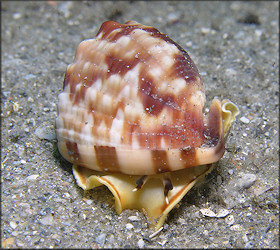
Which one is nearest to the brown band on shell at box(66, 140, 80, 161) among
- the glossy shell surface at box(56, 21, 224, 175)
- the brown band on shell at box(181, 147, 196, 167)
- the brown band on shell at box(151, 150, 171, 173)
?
the glossy shell surface at box(56, 21, 224, 175)

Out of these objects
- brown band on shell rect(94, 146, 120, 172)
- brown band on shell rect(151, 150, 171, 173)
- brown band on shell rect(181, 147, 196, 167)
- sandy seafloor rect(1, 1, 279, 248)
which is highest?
brown band on shell rect(181, 147, 196, 167)

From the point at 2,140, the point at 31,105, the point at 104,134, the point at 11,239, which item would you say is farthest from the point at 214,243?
the point at 31,105

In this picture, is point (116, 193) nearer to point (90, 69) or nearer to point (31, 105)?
point (90, 69)

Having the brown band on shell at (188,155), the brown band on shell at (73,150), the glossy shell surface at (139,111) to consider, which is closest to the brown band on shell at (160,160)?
the glossy shell surface at (139,111)

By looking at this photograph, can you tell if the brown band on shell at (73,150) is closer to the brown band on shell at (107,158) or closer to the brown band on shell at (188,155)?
the brown band on shell at (107,158)

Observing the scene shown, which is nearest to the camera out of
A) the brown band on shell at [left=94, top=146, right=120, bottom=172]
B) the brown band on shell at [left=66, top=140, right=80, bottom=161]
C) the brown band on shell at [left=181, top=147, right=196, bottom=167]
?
the brown band on shell at [left=181, top=147, right=196, bottom=167]

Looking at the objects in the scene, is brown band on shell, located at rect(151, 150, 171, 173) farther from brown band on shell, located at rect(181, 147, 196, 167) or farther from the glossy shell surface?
brown band on shell, located at rect(181, 147, 196, 167)

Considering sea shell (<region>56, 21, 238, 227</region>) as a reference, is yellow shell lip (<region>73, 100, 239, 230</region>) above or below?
below
